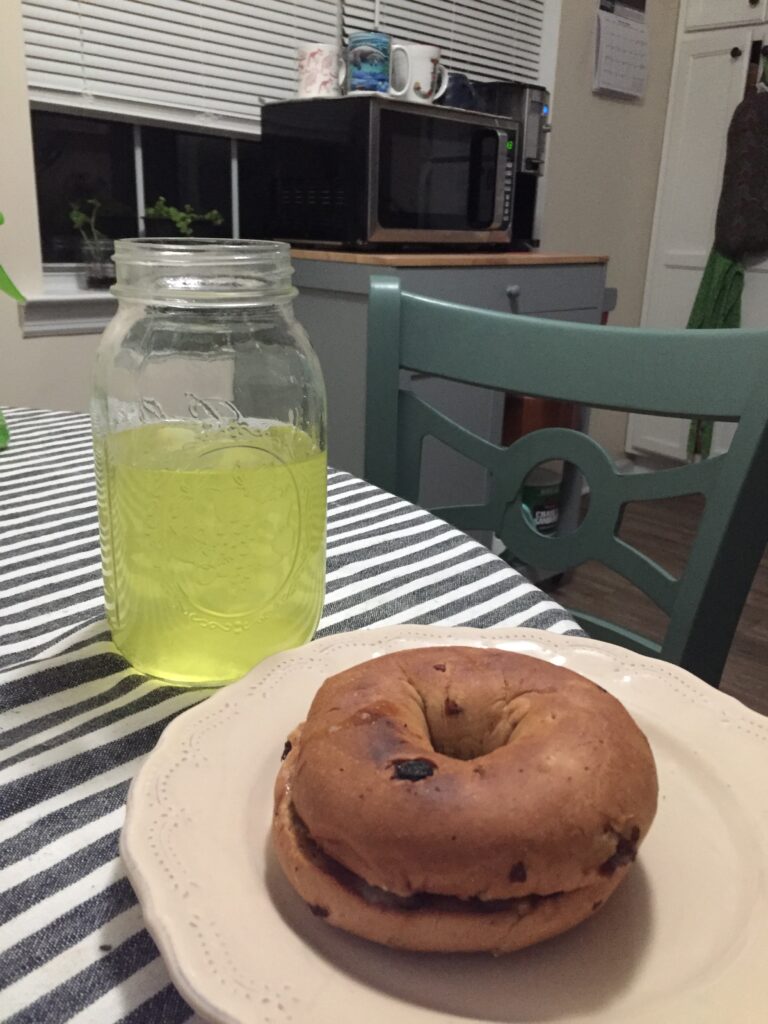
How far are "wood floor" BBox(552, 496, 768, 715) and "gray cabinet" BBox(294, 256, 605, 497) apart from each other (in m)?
0.57

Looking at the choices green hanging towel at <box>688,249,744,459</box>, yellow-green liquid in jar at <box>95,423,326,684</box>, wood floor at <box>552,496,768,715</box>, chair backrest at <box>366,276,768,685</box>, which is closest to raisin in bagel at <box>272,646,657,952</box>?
yellow-green liquid in jar at <box>95,423,326,684</box>

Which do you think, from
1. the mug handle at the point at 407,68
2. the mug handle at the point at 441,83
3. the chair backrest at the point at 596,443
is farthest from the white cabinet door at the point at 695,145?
the chair backrest at the point at 596,443

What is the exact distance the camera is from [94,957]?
1.14 ft

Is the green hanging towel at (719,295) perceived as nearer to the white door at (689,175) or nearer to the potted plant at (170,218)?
the white door at (689,175)

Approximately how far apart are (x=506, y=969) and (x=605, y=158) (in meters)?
3.08

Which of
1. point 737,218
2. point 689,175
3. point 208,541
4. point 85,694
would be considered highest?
point 689,175

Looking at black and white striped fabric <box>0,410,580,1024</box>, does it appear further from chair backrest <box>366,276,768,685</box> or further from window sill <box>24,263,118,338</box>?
window sill <box>24,263,118,338</box>

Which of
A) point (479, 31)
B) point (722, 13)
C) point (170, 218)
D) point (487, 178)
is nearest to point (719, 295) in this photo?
point (722, 13)

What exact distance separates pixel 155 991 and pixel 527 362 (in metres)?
0.79

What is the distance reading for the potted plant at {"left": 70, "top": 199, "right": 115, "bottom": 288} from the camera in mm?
1936

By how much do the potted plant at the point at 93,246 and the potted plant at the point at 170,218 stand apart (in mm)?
129

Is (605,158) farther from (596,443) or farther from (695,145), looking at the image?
(596,443)

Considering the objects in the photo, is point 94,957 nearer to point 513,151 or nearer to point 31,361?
point 31,361

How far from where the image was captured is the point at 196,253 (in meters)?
0.47
